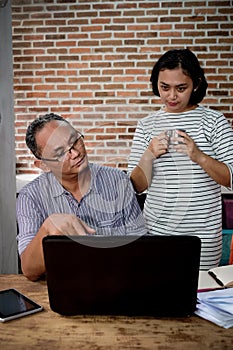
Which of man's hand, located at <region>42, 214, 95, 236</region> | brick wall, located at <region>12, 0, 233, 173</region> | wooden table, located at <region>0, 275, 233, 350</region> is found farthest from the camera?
brick wall, located at <region>12, 0, 233, 173</region>

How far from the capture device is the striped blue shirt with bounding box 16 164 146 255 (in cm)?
178

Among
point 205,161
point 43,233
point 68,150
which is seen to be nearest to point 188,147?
point 205,161

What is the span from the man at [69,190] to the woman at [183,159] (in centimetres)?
18

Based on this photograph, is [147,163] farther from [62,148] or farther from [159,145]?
[62,148]

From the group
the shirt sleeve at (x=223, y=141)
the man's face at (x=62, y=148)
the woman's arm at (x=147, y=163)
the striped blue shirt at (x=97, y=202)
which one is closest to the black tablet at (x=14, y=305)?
the striped blue shirt at (x=97, y=202)

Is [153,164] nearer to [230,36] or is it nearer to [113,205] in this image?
[113,205]

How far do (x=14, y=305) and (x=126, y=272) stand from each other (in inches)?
14.8

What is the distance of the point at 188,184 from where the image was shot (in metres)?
2.01

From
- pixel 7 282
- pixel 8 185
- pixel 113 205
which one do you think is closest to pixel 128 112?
Result: pixel 8 185

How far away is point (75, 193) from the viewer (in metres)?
1.83

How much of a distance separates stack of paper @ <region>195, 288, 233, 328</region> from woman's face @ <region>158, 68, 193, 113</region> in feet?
2.94

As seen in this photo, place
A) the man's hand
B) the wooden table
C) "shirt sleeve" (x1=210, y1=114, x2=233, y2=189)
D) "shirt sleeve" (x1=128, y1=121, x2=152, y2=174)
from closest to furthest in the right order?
the wooden table
the man's hand
"shirt sleeve" (x1=210, y1=114, x2=233, y2=189)
"shirt sleeve" (x1=128, y1=121, x2=152, y2=174)

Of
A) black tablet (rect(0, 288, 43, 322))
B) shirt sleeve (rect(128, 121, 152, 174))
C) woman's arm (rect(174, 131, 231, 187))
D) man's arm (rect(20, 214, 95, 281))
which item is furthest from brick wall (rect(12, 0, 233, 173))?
black tablet (rect(0, 288, 43, 322))

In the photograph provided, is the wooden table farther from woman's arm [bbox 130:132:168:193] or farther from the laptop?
woman's arm [bbox 130:132:168:193]
